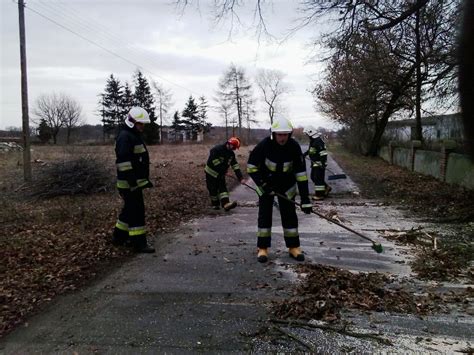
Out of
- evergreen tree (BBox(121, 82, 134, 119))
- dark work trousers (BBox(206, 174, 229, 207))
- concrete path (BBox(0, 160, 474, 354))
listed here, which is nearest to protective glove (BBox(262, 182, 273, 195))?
concrete path (BBox(0, 160, 474, 354))

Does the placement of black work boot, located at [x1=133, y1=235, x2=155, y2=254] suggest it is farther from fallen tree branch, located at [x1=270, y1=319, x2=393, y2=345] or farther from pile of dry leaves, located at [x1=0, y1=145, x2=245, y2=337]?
fallen tree branch, located at [x1=270, y1=319, x2=393, y2=345]

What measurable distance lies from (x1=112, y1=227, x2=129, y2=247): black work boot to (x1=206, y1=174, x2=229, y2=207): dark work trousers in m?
3.68

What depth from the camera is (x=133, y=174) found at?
6199mm

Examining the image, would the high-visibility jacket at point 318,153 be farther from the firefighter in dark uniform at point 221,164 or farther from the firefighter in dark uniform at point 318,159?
the firefighter in dark uniform at point 221,164

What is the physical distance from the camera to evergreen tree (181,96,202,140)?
3130 inches

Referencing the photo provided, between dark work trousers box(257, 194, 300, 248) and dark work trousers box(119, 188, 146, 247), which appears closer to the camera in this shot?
dark work trousers box(257, 194, 300, 248)

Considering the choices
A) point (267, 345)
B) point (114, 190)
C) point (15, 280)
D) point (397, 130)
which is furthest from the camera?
point (397, 130)

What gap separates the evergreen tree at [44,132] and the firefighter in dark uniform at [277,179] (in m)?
65.4

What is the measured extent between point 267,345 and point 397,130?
31.6 meters

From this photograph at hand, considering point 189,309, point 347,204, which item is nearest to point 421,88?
point 347,204

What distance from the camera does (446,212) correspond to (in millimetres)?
9148

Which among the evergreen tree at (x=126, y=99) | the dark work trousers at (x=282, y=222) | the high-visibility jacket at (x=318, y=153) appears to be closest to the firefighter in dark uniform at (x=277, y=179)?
the dark work trousers at (x=282, y=222)

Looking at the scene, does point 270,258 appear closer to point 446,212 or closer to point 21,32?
point 446,212

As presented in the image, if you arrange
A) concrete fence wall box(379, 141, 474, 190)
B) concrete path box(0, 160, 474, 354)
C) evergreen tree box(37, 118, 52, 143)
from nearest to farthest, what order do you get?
concrete path box(0, 160, 474, 354), concrete fence wall box(379, 141, 474, 190), evergreen tree box(37, 118, 52, 143)
